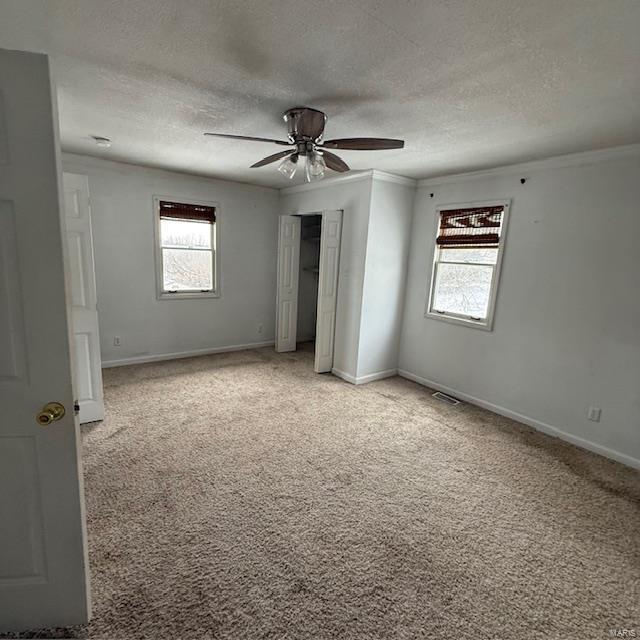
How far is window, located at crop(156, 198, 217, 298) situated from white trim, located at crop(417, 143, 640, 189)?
311 cm

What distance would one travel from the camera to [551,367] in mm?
3203

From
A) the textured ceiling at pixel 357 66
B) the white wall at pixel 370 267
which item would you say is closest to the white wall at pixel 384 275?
the white wall at pixel 370 267

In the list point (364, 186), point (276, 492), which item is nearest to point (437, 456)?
point (276, 492)

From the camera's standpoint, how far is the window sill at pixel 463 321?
3672 millimetres

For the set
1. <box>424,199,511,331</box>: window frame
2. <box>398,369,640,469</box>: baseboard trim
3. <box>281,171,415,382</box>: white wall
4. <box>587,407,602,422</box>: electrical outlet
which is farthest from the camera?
<box>281,171,415,382</box>: white wall

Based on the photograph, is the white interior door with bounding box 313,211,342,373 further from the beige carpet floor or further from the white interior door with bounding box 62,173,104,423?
the white interior door with bounding box 62,173,104,423

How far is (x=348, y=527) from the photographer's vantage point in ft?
6.68

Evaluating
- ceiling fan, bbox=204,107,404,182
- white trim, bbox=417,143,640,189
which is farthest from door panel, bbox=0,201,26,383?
white trim, bbox=417,143,640,189

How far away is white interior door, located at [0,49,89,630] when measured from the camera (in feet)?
3.47

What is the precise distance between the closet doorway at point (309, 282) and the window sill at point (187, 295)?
985 mm

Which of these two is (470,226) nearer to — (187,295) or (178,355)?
(187,295)

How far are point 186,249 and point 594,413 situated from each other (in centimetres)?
492

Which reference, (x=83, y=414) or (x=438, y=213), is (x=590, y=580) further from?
(x=83, y=414)

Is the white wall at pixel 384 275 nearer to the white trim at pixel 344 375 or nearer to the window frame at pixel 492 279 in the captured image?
the white trim at pixel 344 375
